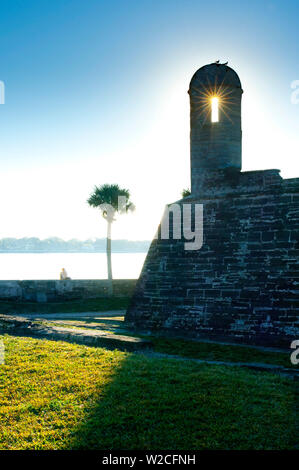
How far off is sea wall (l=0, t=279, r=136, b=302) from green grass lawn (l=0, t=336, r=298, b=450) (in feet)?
41.0

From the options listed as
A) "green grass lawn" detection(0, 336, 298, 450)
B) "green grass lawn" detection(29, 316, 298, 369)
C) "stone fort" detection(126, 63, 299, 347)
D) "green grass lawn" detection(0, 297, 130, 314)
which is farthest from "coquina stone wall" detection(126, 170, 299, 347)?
"green grass lawn" detection(0, 297, 130, 314)

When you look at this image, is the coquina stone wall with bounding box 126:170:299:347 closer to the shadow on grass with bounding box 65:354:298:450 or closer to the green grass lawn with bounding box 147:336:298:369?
the green grass lawn with bounding box 147:336:298:369

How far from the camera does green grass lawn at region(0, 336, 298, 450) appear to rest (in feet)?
13.0

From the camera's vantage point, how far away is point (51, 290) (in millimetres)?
19047

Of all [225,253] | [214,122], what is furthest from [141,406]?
[214,122]

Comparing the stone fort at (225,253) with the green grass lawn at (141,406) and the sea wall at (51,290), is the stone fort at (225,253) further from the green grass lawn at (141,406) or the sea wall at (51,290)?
the sea wall at (51,290)

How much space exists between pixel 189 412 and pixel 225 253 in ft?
20.0

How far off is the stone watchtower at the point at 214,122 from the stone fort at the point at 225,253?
27 millimetres

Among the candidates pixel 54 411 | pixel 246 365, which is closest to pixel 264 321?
pixel 246 365

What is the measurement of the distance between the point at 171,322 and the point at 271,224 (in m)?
3.46

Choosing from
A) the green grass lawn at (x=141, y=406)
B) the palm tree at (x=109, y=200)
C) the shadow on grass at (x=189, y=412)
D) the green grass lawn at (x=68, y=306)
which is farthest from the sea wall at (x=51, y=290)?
the shadow on grass at (x=189, y=412)

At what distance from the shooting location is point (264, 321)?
29.9ft

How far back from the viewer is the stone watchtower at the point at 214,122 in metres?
11.1

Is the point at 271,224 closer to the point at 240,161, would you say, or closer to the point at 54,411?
the point at 240,161
